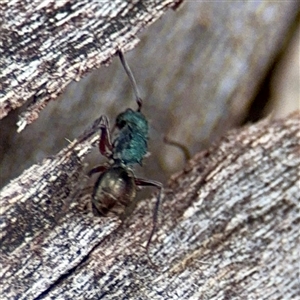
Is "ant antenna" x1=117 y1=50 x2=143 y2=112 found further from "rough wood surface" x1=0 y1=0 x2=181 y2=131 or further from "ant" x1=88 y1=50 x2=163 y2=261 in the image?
"rough wood surface" x1=0 y1=0 x2=181 y2=131

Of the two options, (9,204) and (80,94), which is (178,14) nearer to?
(80,94)

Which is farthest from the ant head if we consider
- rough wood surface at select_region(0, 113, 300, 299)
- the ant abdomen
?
rough wood surface at select_region(0, 113, 300, 299)

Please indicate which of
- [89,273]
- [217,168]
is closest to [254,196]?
[217,168]

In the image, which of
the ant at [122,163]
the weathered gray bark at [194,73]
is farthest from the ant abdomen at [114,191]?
the weathered gray bark at [194,73]

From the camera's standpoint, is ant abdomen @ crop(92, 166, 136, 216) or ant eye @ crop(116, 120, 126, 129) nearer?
ant abdomen @ crop(92, 166, 136, 216)

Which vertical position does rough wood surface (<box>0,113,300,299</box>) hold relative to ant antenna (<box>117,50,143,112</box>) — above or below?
below

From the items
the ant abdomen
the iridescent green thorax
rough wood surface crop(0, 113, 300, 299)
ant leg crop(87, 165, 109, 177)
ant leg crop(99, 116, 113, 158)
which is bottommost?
rough wood surface crop(0, 113, 300, 299)

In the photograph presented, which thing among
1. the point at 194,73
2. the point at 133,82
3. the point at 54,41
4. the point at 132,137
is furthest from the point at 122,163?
the point at 54,41
